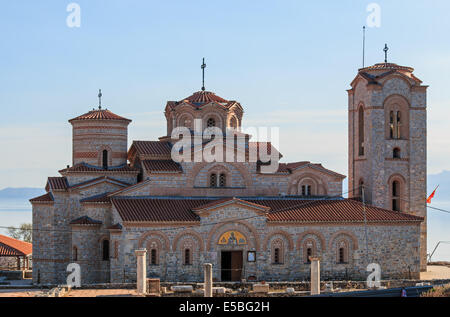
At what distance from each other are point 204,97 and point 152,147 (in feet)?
13.2

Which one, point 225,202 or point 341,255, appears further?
point 341,255

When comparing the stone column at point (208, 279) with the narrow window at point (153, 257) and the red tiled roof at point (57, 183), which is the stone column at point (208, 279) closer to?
the narrow window at point (153, 257)

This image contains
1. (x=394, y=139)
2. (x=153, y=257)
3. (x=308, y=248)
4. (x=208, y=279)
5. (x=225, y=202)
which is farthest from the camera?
(x=394, y=139)

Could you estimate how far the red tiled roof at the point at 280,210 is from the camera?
36.3 m

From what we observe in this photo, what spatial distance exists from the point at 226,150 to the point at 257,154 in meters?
2.79

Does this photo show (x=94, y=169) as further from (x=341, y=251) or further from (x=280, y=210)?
(x=341, y=251)

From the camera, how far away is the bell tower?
136ft

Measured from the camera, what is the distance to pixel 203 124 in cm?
4128

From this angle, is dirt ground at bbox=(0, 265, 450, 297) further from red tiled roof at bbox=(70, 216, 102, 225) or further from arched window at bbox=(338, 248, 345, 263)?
arched window at bbox=(338, 248, 345, 263)

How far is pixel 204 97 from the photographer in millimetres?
42188

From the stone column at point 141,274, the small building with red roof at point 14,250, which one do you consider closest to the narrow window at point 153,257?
the stone column at point 141,274

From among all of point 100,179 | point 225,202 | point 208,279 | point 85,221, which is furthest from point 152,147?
point 208,279

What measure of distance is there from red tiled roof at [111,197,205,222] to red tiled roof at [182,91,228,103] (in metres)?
6.16
